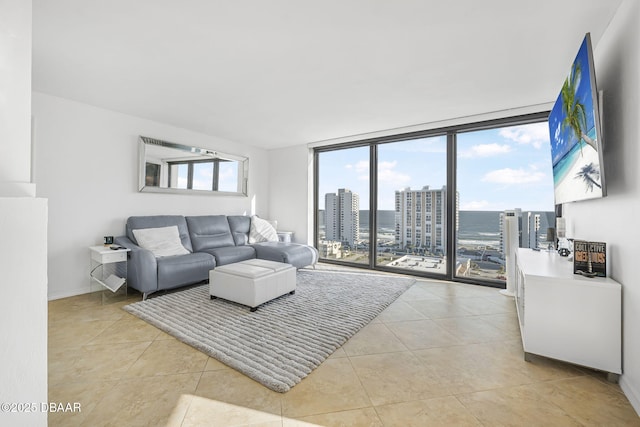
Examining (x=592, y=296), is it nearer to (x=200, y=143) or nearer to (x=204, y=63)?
(x=204, y=63)

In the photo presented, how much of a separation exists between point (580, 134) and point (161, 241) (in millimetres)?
4403

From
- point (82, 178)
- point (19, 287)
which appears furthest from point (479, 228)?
point (82, 178)

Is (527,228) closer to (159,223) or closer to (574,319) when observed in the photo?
(574,319)

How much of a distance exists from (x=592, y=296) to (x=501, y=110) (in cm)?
274

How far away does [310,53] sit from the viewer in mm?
2367

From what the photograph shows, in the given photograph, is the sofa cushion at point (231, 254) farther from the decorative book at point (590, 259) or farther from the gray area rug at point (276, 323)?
the decorative book at point (590, 259)

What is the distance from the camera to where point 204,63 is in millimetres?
2535

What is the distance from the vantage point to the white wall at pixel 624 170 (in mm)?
1587

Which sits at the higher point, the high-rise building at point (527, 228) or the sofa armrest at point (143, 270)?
the high-rise building at point (527, 228)

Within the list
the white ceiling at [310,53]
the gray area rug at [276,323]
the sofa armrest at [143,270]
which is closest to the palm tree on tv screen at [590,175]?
the white ceiling at [310,53]

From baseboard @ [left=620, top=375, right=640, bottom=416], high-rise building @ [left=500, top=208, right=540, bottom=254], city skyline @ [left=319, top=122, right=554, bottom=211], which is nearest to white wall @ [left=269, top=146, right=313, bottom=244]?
city skyline @ [left=319, top=122, right=554, bottom=211]

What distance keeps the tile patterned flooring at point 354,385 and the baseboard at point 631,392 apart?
0.13 feet

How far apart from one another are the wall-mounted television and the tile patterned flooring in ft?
4.14

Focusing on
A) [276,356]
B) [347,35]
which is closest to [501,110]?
[347,35]
